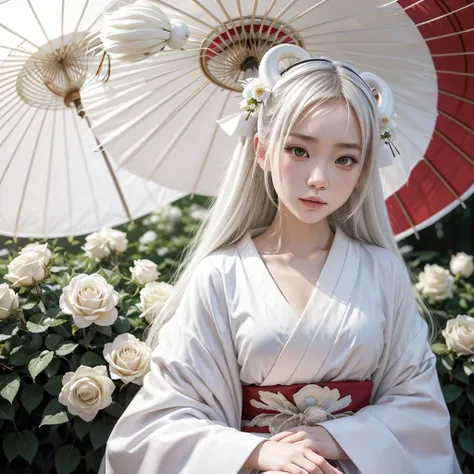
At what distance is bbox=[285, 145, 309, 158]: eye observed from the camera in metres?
2.34

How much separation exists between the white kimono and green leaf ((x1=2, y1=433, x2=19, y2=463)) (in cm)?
52


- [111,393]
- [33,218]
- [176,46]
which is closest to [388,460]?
[111,393]

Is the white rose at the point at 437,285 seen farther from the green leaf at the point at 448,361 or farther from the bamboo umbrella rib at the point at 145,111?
the bamboo umbrella rib at the point at 145,111

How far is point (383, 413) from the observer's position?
2.34 metres

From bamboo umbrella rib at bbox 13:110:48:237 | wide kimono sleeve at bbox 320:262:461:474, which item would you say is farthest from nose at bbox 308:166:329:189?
bamboo umbrella rib at bbox 13:110:48:237

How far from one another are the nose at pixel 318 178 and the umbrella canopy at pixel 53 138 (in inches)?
43.0

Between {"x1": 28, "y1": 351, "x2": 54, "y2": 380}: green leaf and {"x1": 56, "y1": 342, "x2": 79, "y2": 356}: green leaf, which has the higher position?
{"x1": 56, "y1": 342, "x2": 79, "y2": 356}: green leaf

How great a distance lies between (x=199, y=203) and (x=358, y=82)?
2906 mm

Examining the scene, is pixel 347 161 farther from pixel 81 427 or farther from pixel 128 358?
pixel 81 427

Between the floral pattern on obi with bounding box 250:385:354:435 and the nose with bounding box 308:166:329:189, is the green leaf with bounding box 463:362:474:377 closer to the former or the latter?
the floral pattern on obi with bounding box 250:385:354:435

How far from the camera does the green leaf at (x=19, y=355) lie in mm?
2801

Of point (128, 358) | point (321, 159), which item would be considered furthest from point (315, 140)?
point (128, 358)

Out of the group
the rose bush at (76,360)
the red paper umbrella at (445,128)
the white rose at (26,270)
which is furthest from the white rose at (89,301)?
the red paper umbrella at (445,128)

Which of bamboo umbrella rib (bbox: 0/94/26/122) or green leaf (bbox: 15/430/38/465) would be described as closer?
green leaf (bbox: 15/430/38/465)
